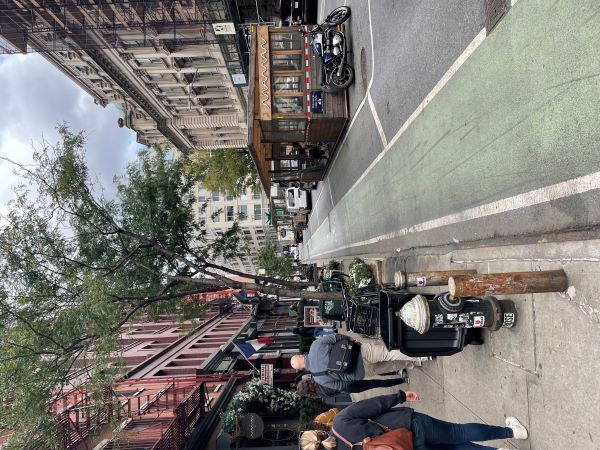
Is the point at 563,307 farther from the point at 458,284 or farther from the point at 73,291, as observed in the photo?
the point at 73,291

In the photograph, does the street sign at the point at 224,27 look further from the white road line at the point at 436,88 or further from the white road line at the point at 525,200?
the white road line at the point at 525,200

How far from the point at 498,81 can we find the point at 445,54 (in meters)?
1.86

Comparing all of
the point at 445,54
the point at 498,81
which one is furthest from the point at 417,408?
the point at 445,54

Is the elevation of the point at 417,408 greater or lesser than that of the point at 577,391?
lesser

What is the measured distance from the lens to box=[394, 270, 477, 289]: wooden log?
19.4 feet

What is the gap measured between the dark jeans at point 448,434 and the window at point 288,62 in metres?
11.8

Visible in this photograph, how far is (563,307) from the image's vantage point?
166 inches

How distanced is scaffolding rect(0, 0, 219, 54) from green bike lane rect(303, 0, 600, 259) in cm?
1748

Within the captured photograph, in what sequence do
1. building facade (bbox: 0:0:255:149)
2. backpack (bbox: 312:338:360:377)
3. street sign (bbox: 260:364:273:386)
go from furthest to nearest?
building facade (bbox: 0:0:255:149) < street sign (bbox: 260:364:273:386) < backpack (bbox: 312:338:360:377)

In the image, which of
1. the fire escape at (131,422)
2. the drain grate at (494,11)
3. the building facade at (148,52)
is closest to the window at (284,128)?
the building facade at (148,52)

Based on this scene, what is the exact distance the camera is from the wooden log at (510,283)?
13.6 ft

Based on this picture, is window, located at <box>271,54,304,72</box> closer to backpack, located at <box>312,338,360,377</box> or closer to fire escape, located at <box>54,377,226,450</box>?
backpack, located at <box>312,338,360,377</box>

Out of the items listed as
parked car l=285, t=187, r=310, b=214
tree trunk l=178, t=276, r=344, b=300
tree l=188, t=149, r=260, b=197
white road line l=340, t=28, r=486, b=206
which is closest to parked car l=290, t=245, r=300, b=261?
tree l=188, t=149, r=260, b=197

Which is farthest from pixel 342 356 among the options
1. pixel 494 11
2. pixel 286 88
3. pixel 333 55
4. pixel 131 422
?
pixel 333 55
